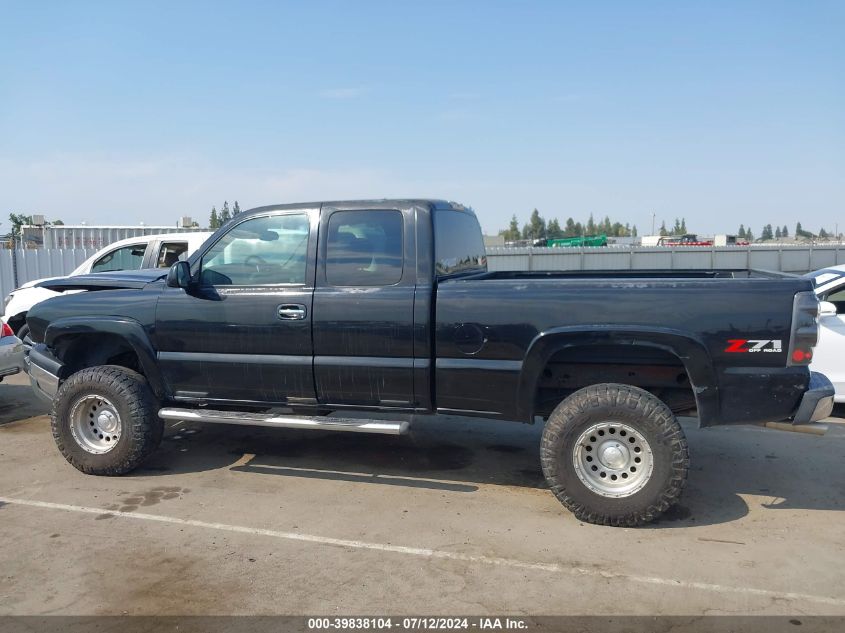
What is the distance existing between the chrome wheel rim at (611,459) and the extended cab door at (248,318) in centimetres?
200

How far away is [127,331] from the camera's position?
18.1 feet

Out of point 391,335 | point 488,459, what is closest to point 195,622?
point 391,335

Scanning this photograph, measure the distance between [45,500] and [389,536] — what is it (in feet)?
8.70

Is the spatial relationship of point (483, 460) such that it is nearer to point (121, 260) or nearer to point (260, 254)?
point (260, 254)

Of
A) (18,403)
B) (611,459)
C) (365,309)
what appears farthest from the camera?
(18,403)

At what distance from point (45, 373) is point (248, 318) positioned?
212 centimetres

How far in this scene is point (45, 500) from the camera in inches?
201

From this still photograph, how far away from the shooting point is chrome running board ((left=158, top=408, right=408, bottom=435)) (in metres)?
4.88

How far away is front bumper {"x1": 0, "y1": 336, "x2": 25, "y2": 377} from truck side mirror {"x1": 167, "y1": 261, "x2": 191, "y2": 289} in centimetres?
380

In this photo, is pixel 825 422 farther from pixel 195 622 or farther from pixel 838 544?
pixel 195 622

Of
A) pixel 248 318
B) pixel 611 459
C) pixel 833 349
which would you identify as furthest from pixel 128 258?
pixel 833 349

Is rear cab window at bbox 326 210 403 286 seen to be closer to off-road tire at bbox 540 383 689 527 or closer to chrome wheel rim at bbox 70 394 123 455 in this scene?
off-road tire at bbox 540 383 689 527

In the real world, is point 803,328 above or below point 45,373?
above

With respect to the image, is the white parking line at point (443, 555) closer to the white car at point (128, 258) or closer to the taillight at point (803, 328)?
the taillight at point (803, 328)
